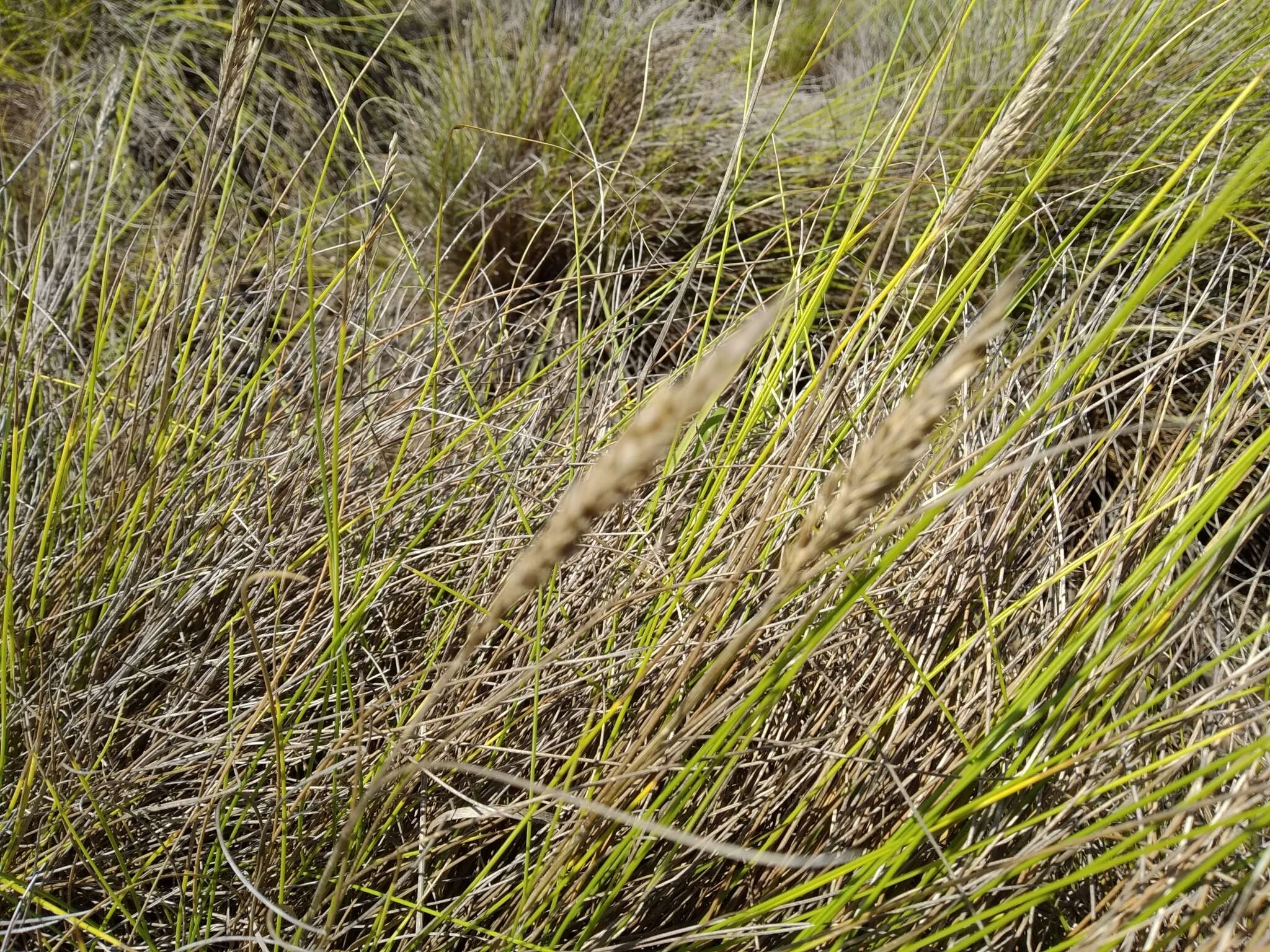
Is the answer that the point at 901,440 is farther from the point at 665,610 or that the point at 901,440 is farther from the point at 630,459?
the point at 665,610

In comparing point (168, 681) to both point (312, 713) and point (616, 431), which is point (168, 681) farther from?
point (616, 431)

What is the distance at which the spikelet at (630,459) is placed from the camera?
11.6 inches

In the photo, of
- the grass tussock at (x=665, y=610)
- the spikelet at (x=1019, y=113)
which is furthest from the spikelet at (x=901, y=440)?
the spikelet at (x=1019, y=113)

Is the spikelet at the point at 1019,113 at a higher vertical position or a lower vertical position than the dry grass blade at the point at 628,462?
higher

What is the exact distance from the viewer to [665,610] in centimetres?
80

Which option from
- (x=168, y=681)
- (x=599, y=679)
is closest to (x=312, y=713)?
(x=168, y=681)

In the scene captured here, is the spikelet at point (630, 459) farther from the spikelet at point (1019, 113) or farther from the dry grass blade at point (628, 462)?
the spikelet at point (1019, 113)

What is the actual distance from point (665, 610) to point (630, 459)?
0.50 m

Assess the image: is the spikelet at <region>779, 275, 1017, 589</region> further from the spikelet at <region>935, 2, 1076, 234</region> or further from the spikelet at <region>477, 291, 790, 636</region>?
the spikelet at <region>935, 2, 1076, 234</region>

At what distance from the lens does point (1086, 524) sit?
3.84ft

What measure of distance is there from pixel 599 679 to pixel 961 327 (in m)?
0.78

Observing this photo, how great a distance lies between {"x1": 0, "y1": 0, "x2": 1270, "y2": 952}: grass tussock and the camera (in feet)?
1.92

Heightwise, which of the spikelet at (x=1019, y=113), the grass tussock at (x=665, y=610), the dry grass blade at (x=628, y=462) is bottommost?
the grass tussock at (x=665, y=610)

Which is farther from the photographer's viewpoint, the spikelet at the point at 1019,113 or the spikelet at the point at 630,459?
the spikelet at the point at 1019,113
